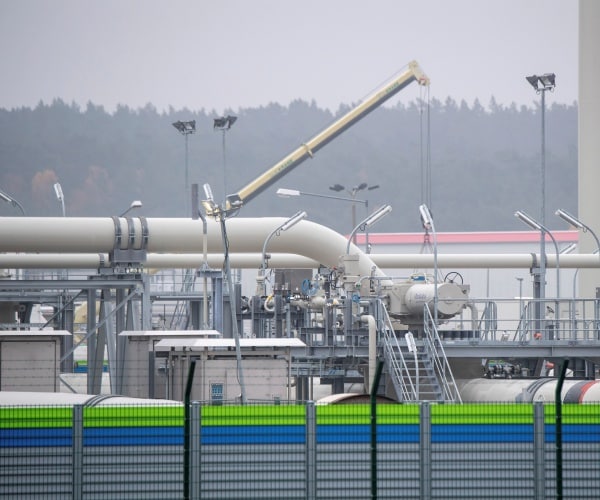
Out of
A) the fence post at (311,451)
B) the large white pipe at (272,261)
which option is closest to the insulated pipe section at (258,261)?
the large white pipe at (272,261)

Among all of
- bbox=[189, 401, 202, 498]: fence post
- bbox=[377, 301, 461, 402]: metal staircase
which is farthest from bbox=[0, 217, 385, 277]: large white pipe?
bbox=[189, 401, 202, 498]: fence post

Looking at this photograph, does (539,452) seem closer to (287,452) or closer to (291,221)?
(287,452)

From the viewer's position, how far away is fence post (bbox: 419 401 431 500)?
13250mm

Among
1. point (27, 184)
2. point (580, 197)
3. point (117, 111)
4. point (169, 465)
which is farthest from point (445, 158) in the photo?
point (169, 465)

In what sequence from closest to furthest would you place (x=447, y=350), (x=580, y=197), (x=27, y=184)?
1. (x=447, y=350)
2. (x=580, y=197)
3. (x=27, y=184)

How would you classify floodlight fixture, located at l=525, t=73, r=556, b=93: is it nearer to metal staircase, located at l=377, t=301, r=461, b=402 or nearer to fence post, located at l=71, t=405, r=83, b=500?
metal staircase, located at l=377, t=301, r=461, b=402

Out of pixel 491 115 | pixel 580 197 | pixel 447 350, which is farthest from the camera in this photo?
pixel 491 115

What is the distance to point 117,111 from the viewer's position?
18750 cm

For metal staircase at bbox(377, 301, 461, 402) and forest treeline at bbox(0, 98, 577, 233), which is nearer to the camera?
metal staircase at bbox(377, 301, 461, 402)

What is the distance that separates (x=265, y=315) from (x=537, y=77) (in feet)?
37.5

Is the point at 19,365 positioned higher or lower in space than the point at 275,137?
lower

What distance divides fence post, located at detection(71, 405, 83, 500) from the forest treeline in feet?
500

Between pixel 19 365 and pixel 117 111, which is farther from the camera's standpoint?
pixel 117 111

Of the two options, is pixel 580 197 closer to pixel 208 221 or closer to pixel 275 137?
pixel 208 221
